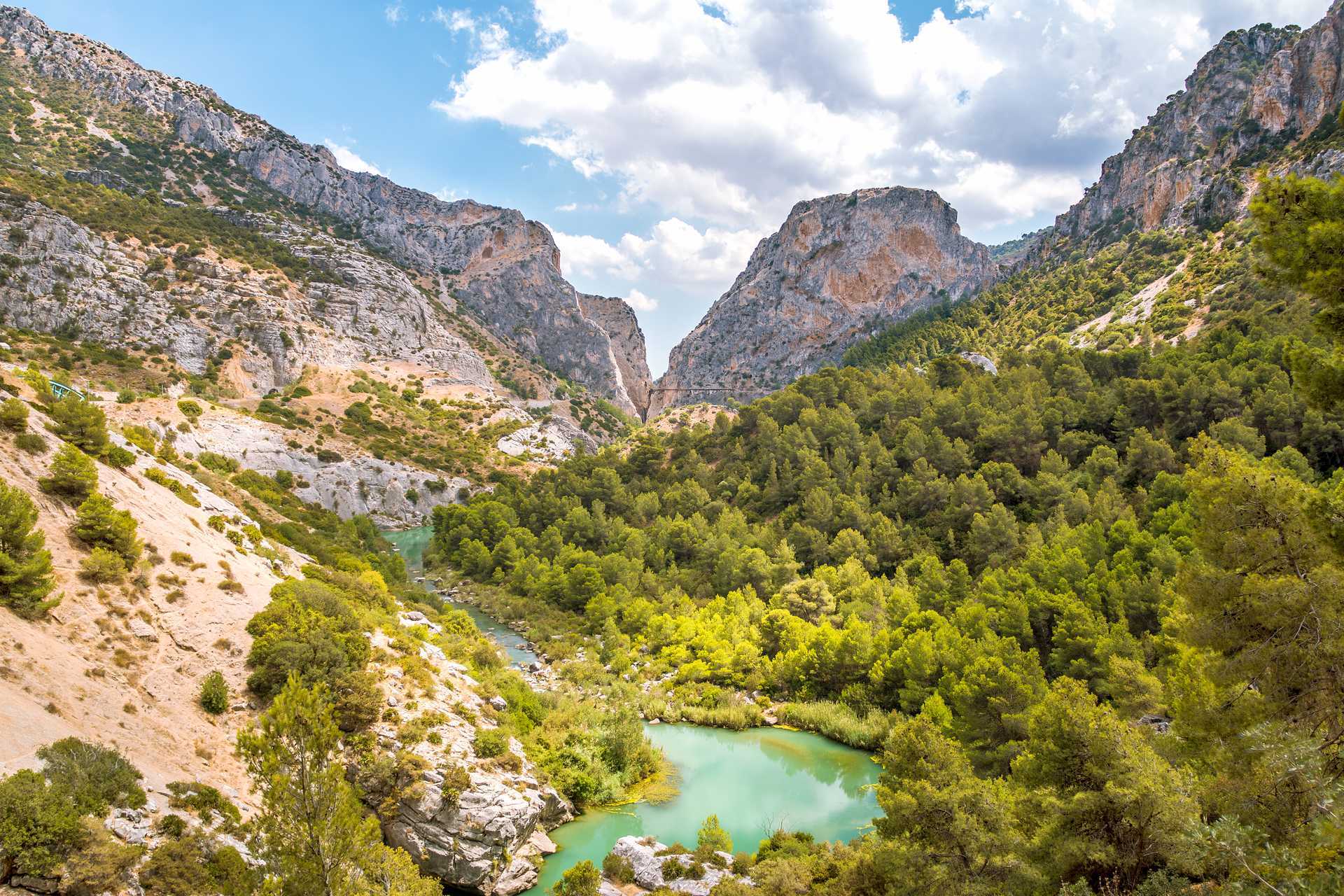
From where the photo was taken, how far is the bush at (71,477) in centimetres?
2088

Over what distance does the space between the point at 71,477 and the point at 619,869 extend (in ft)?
68.0

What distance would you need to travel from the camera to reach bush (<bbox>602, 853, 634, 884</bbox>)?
20250mm

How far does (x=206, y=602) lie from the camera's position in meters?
22.7

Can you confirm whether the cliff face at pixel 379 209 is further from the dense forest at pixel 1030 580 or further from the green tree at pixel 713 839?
the green tree at pixel 713 839

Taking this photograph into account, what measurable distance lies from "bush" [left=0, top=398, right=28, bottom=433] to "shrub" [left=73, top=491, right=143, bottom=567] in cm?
335

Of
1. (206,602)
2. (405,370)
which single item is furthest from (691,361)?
(206,602)

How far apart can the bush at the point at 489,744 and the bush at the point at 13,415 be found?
58.6 ft

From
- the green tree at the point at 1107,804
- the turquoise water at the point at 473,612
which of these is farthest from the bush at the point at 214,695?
the green tree at the point at 1107,804

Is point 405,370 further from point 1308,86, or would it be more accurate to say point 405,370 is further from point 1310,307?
point 1308,86

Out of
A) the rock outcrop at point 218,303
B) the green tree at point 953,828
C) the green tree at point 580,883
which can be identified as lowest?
the green tree at point 580,883

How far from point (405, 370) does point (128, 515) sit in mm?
84261

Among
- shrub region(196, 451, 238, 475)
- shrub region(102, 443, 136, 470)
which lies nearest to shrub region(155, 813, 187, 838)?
shrub region(102, 443, 136, 470)

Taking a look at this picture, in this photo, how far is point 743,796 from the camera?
28.3 meters

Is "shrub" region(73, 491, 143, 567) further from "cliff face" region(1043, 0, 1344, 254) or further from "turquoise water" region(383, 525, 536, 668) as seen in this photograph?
"cliff face" region(1043, 0, 1344, 254)
